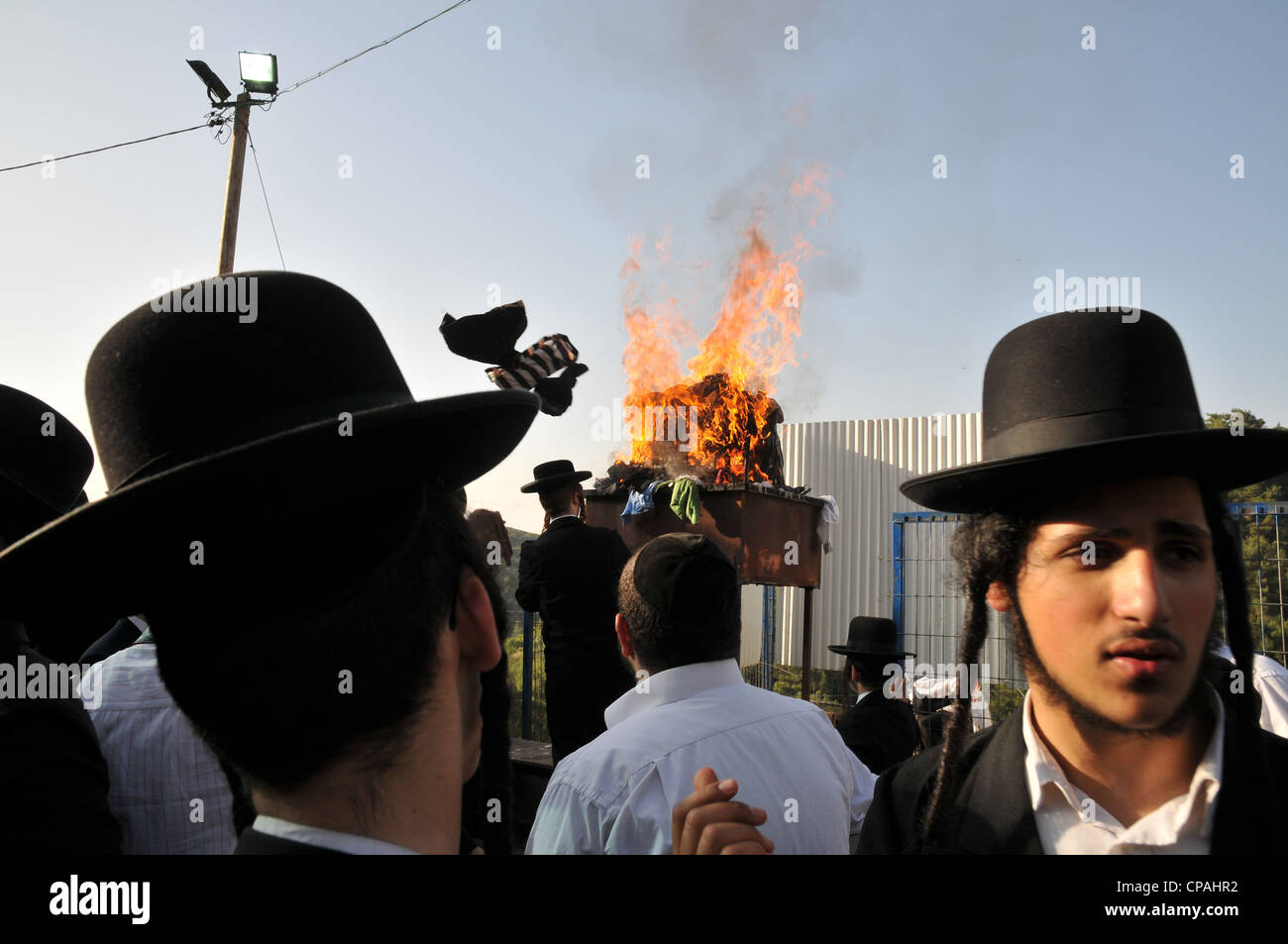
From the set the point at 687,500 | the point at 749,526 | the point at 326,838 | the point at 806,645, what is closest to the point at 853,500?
the point at 806,645

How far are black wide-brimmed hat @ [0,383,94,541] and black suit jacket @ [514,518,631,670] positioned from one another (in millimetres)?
3097

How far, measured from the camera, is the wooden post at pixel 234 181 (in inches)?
415

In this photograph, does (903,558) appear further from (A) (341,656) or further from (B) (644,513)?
(A) (341,656)

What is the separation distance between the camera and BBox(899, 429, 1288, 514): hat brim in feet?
5.42

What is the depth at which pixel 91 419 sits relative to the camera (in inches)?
51.2

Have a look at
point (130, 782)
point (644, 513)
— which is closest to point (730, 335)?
point (644, 513)

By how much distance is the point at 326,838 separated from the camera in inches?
45.5

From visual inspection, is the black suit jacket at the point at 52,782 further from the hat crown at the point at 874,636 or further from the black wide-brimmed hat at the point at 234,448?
the hat crown at the point at 874,636

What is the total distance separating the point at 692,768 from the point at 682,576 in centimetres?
69

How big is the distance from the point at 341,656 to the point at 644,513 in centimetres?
624

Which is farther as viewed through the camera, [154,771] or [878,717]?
[878,717]

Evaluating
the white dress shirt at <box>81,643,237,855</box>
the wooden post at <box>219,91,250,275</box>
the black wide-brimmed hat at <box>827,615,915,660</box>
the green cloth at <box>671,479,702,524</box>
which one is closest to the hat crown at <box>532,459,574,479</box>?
the green cloth at <box>671,479,702,524</box>

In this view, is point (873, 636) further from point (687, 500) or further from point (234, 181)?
point (234, 181)
